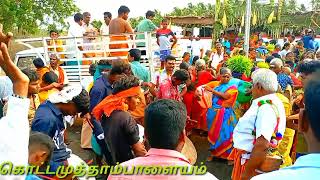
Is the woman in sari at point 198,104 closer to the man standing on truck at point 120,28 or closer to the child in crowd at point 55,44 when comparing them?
the man standing on truck at point 120,28

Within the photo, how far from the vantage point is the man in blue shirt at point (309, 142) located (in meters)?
1.24

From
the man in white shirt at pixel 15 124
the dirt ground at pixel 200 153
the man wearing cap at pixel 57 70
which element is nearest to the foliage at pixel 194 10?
the man wearing cap at pixel 57 70

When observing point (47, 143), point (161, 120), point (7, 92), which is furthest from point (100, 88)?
point (161, 120)

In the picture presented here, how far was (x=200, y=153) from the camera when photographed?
6578 millimetres

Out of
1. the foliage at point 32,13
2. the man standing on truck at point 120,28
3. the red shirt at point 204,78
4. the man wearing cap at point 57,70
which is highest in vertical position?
the foliage at point 32,13

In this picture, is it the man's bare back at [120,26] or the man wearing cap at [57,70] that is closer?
the man wearing cap at [57,70]

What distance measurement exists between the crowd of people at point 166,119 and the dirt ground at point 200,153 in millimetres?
140

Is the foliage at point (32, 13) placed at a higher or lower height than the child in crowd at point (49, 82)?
higher

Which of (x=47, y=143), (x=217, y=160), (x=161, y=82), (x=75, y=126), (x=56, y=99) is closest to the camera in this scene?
(x=47, y=143)

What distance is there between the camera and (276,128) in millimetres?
3051

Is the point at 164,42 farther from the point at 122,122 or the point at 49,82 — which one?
the point at 122,122

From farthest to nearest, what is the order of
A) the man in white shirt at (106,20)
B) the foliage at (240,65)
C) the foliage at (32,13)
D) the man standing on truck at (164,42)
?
the foliage at (32,13), the man in white shirt at (106,20), the man standing on truck at (164,42), the foliage at (240,65)

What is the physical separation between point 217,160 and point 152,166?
14.8 ft

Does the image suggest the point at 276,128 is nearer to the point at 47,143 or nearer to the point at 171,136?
the point at 171,136
